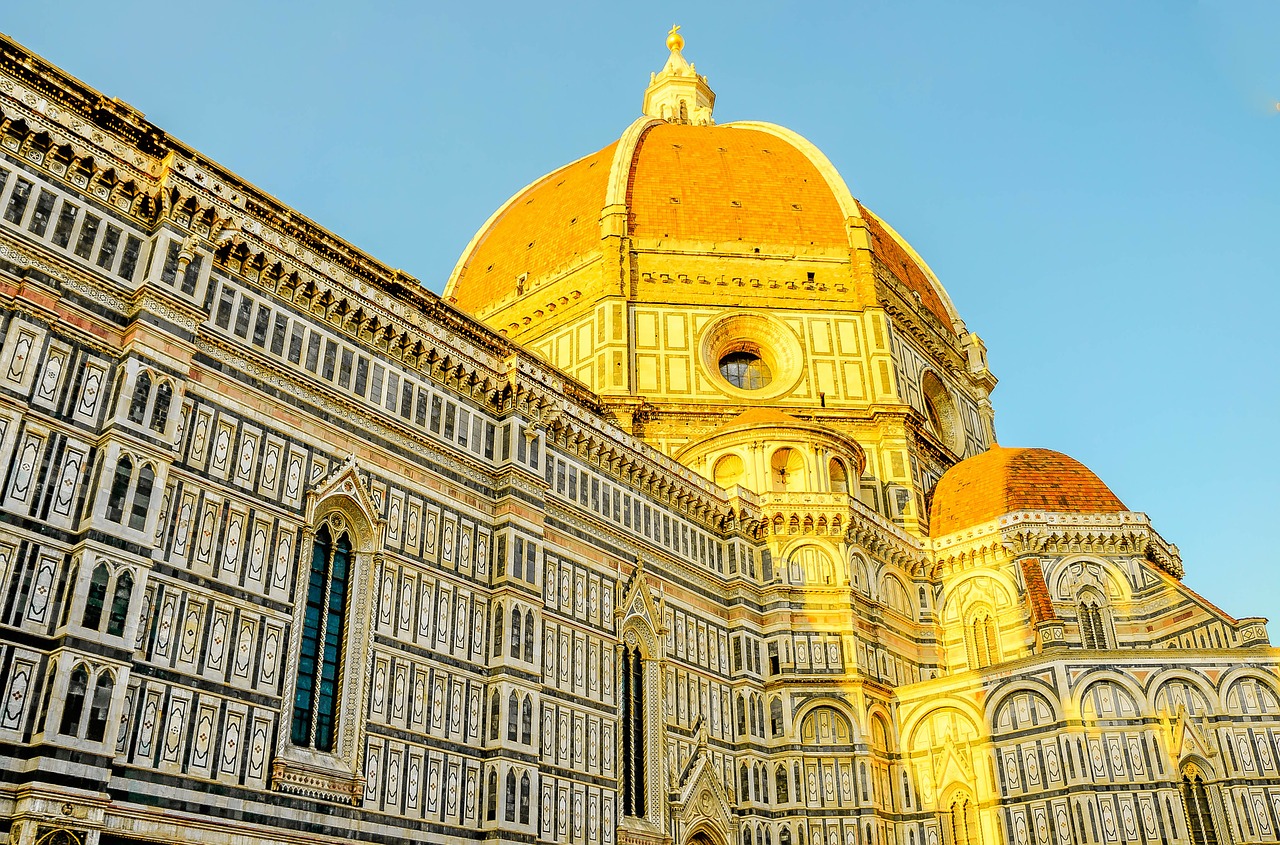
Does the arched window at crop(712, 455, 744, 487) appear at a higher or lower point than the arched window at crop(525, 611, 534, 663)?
higher

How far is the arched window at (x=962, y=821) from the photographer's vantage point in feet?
93.6

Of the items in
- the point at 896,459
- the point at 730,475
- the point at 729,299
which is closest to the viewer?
the point at 730,475

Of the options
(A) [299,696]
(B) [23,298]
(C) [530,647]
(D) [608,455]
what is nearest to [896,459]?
(D) [608,455]

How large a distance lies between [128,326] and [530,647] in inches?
379

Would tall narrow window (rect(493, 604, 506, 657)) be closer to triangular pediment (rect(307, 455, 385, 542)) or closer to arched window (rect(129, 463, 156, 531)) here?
triangular pediment (rect(307, 455, 385, 542))

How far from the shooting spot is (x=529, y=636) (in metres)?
22.6

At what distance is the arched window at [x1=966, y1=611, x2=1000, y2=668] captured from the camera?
32.3 meters

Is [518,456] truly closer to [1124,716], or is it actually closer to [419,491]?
[419,491]

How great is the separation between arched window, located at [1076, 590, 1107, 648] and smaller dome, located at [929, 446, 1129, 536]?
2.76 m

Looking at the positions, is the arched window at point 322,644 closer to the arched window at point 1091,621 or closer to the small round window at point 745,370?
the arched window at point 1091,621

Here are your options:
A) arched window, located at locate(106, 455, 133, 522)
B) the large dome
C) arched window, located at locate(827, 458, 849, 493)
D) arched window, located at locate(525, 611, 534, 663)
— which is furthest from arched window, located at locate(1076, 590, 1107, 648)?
arched window, located at locate(106, 455, 133, 522)

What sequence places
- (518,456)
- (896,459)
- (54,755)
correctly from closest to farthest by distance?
(54,755) → (518,456) → (896,459)

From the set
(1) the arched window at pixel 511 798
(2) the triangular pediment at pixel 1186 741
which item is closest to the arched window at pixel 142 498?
(1) the arched window at pixel 511 798

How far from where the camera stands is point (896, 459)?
37.0 meters
